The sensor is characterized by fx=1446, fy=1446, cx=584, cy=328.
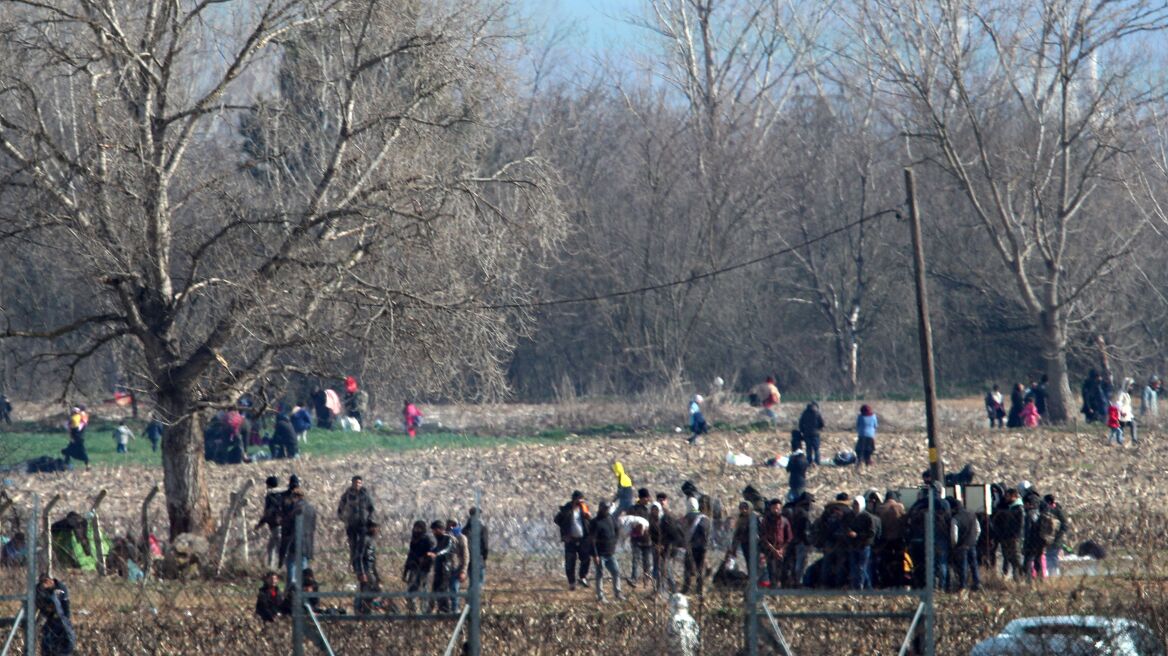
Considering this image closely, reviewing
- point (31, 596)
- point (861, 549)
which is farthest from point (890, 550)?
point (31, 596)

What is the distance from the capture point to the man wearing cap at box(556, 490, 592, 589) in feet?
59.3

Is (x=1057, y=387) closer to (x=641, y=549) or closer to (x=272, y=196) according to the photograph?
(x=272, y=196)

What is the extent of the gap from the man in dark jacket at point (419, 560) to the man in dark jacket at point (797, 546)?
388 cm

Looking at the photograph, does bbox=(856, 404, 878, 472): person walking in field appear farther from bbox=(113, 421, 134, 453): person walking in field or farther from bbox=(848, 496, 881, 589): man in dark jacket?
bbox=(113, 421, 134, 453): person walking in field

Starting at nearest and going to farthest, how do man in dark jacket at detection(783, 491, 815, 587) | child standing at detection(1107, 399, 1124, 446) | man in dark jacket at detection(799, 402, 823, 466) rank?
man in dark jacket at detection(783, 491, 815, 587) → man in dark jacket at detection(799, 402, 823, 466) → child standing at detection(1107, 399, 1124, 446)

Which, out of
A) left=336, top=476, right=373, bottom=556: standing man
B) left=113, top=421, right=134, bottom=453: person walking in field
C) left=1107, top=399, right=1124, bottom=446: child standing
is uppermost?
left=113, top=421, right=134, bottom=453: person walking in field

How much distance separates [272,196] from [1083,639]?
15794 mm

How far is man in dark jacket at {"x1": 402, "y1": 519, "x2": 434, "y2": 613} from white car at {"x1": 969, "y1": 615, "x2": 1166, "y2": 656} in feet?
21.1

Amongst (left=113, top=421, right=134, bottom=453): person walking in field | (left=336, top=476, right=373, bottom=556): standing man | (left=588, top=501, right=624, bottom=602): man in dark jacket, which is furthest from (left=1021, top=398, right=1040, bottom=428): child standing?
(left=336, top=476, right=373, bottom=556): standing man

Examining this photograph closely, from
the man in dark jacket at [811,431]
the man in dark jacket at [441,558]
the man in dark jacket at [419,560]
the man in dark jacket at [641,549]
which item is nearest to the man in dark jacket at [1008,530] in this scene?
the man in dark jacket at [641,549]

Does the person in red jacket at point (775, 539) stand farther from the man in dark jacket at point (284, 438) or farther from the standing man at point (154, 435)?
the standing man at point (154, 435)

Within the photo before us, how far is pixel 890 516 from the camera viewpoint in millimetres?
16797

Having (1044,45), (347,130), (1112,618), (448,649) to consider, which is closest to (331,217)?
(347,130)

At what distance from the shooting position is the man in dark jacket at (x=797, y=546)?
15250mm
